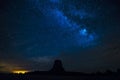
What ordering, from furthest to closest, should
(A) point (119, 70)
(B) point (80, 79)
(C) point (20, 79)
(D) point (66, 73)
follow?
(D) point (66, 73)
(A) point (119, 70)
(B) point (80, 79)
(C) point (20, 79)

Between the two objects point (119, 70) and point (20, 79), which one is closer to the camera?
point (20, 79)

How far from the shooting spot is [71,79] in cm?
10444

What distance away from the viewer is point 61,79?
350 feet

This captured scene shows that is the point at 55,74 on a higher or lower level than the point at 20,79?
higher

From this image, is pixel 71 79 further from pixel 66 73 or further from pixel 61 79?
pixel 66 73

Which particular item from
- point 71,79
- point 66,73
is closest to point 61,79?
point 71,79

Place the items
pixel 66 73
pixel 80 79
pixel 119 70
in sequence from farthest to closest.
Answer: pixel 66 73 → pixel 119 70 → pixel 80 79

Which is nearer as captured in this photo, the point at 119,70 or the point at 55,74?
the point at 119,70

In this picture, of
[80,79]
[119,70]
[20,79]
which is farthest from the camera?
[119,70]

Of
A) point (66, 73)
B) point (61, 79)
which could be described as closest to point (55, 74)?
point (66, 73)

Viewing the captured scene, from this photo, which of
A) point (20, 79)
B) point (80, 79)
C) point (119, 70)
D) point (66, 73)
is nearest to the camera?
point (20, 79)

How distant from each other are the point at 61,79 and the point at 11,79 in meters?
18.0

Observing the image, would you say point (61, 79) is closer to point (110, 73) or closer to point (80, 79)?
point (80, 79)

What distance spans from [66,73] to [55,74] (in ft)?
26.6
